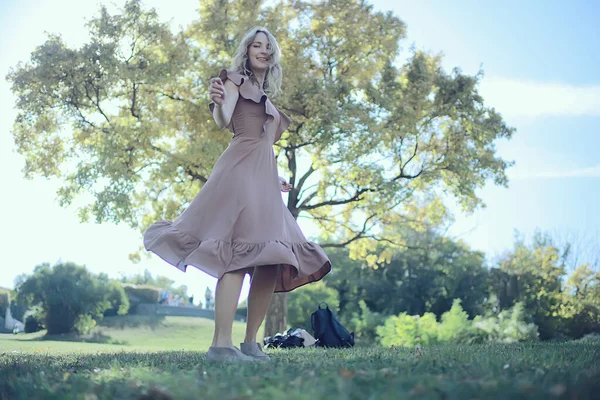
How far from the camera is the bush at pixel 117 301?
21.4 m

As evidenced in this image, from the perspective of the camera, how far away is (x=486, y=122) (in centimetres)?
1438

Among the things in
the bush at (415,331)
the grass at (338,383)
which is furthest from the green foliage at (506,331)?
the grass at (338,383)

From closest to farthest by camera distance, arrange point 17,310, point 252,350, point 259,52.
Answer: point 252,350 < point 259,52 < point 17,310

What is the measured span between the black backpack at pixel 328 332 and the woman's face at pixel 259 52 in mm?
5686

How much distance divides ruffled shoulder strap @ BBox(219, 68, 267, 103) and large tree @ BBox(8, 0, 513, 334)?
330 inches

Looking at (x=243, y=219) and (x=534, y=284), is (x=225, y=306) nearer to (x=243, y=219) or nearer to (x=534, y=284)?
(x=243, y=219)

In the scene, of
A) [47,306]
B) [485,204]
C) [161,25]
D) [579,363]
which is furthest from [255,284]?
[47,306]

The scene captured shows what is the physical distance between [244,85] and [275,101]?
8.88 meters

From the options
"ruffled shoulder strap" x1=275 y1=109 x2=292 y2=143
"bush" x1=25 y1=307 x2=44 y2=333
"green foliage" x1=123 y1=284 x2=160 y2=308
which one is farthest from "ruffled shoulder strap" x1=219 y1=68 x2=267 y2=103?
"green foliage" x1=123 y1=284 x2=160 y2=308

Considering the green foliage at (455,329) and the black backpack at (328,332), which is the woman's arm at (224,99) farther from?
the green foliage at (455,329)

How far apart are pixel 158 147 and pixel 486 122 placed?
751cm

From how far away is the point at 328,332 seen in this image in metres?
9.35

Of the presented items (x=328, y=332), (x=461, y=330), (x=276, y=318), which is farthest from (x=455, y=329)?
(x=328, y=332)

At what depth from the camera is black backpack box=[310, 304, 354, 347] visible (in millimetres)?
9250
